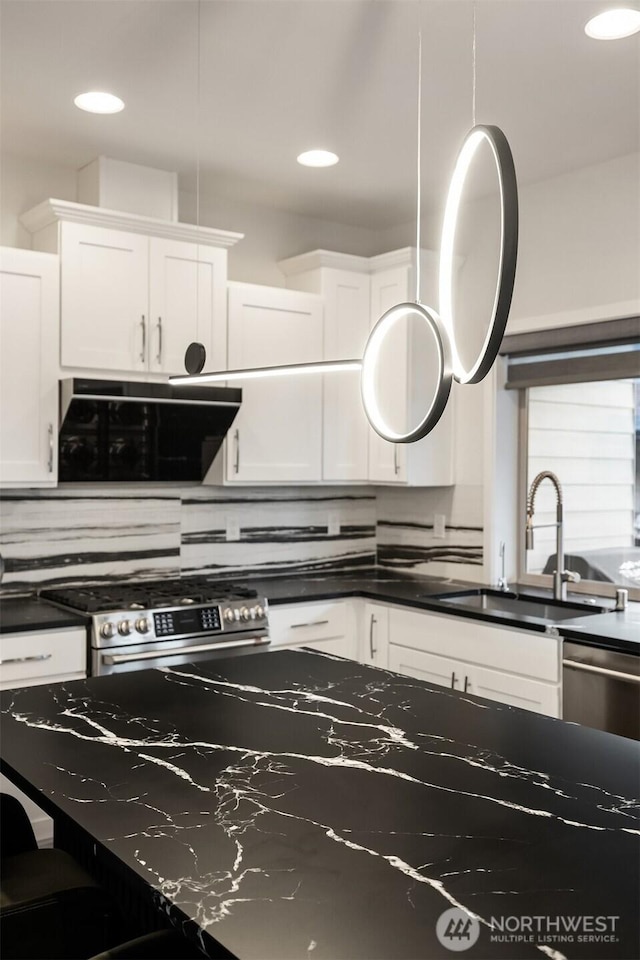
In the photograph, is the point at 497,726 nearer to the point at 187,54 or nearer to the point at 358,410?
the point at 187,54

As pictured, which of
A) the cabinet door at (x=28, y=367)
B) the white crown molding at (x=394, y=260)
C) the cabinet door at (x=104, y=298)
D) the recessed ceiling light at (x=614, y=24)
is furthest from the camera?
the white crown molding at (x=394, y=260)

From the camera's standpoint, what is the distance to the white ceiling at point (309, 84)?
2.56 meters

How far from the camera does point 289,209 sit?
4.52 metres

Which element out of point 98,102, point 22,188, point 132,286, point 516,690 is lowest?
point 516,690

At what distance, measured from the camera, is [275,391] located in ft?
13.8

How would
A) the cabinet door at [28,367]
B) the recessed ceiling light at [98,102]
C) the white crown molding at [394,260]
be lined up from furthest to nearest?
the white crown molding at [394,260] < the cabinet door at [28,367] < the recessed ceiling light at [98,102]

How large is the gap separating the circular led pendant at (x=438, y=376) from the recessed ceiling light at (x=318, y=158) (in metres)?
2.01

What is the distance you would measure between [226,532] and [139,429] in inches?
32.5

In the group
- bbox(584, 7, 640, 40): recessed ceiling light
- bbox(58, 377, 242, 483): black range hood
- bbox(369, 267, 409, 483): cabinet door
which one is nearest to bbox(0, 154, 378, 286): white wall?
bbox(369, 267, 409, 483): cabinet door

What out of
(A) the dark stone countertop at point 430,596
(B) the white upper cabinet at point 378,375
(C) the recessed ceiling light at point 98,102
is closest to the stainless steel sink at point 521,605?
(A) the dark stone countertop at point 430,596

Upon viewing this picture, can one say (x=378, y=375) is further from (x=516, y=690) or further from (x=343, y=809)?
(x=343, y=809)

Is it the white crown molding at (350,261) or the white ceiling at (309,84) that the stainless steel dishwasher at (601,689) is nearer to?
→ the white ceiling at (309,84)

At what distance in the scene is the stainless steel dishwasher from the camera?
3012mm

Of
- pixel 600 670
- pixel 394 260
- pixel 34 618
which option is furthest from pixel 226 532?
pixel 600 670
